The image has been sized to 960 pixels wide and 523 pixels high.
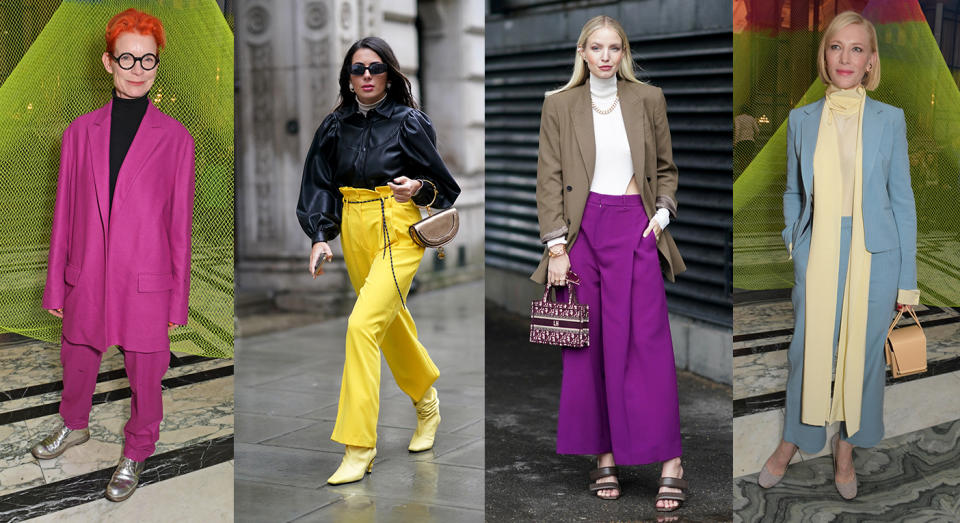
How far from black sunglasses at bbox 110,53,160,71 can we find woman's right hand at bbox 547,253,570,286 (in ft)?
6.59

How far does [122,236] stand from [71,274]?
0.25m

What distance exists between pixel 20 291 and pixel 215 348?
802 millimetres

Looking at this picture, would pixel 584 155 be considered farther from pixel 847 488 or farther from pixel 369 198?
pixel 847 488

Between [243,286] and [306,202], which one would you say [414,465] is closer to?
[306,202]

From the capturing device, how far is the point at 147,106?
15.0 ft

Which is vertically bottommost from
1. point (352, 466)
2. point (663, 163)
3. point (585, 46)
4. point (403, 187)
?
point (352, 466)

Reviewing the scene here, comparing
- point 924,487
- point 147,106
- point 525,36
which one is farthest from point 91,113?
point 525,36

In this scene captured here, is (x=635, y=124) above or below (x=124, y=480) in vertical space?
above

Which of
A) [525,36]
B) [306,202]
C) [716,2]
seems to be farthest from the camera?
[525,36]

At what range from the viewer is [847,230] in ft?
15.4

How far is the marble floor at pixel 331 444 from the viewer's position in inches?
205

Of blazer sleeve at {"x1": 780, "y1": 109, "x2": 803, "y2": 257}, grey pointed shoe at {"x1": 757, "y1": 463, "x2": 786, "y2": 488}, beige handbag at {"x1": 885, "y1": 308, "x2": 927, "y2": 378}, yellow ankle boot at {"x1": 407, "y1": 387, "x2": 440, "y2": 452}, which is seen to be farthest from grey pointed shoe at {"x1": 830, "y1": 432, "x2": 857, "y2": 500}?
yellow ankle boot at {"x1": 407, "y1": 387, "x2": 440, "y2": 452}

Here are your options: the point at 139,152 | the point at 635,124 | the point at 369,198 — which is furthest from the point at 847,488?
the point at 139,152

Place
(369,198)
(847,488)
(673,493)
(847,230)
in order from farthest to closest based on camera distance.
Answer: (369,198)
(673,493)
(847,488)
(847,230)
